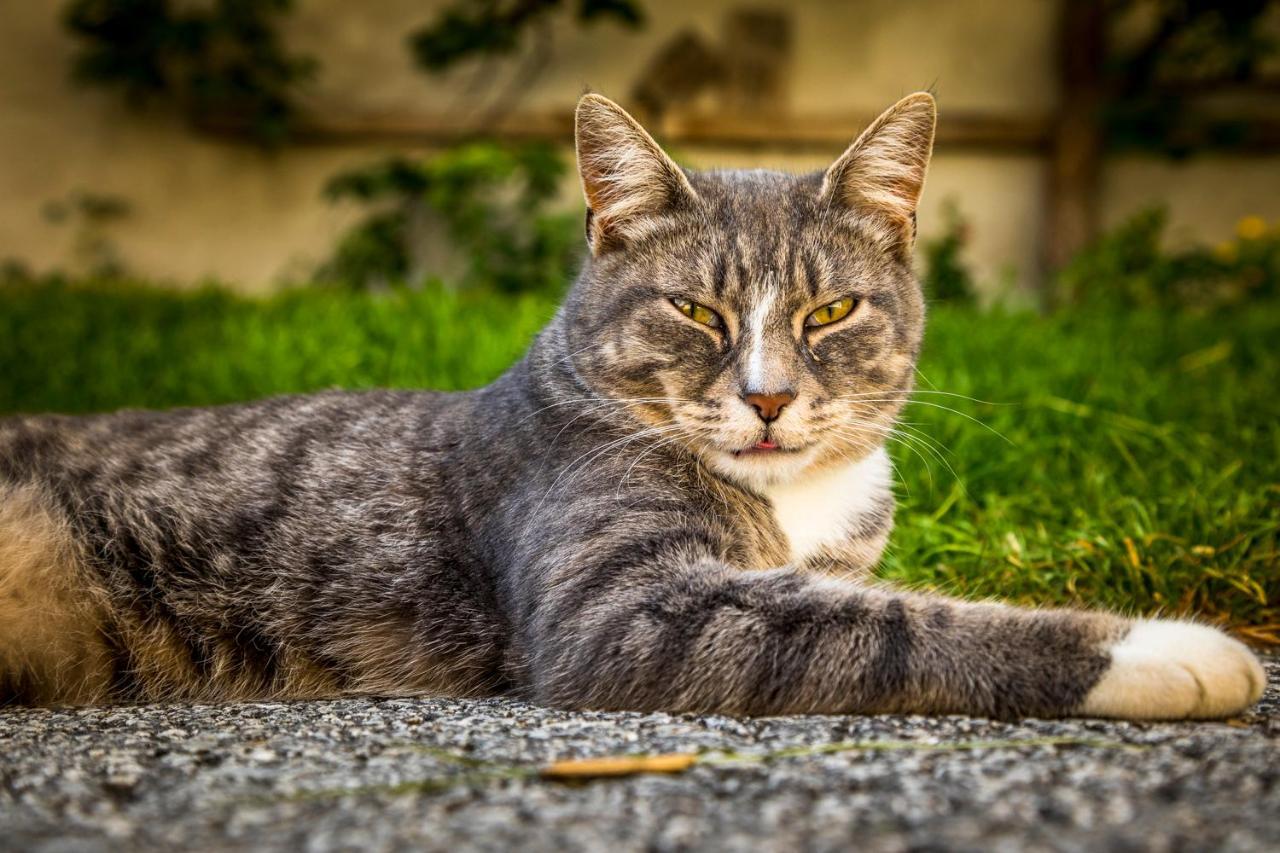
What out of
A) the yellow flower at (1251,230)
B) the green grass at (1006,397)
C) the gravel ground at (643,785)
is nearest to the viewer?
the gravel ground at (643,785)

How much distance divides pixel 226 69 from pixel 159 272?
1.54 m

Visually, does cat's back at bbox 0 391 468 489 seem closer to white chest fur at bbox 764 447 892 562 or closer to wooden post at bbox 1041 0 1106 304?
white chest fur at bbox 764 447 892 562

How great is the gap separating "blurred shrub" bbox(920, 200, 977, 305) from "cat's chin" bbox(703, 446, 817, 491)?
5.49 m

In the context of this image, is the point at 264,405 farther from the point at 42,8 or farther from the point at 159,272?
the point at 42,8

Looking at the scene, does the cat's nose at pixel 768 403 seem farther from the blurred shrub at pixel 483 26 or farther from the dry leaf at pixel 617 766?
the blurred shrub at pixel 483 26

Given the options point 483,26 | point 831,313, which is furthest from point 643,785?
point 483,26

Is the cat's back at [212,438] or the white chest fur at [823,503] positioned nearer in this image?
the white chest fur at [823,503]

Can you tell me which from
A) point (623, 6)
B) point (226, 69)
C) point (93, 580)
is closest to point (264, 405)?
point (93, 580)

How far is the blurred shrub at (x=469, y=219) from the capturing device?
775cm

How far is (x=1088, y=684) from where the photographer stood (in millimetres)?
1914

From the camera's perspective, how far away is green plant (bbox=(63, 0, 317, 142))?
25.9 feet

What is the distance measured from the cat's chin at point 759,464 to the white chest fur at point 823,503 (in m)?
0.04

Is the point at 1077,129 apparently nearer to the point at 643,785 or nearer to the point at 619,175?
the point at 619,175

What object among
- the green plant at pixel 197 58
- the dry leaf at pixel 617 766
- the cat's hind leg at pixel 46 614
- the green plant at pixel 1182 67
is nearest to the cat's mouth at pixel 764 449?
the dry leaf at pixel 617 766
